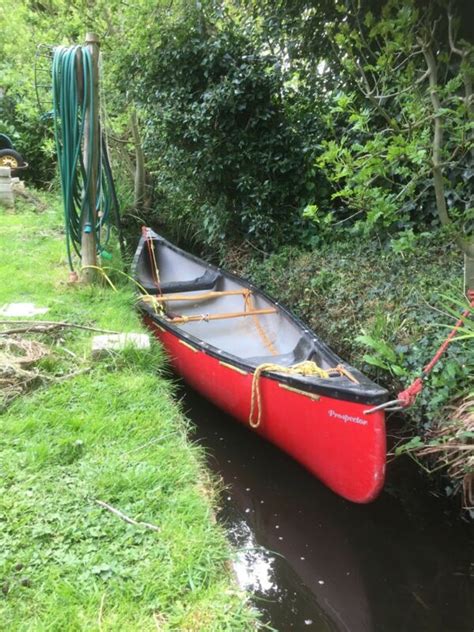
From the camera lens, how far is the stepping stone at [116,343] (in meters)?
3.19

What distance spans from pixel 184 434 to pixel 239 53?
4.47 m

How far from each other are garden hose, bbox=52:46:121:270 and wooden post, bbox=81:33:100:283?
0.01 metres

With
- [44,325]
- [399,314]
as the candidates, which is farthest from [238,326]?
[44,325]

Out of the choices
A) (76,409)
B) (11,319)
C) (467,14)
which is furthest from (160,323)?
(467,14)

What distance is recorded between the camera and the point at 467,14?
3527mm

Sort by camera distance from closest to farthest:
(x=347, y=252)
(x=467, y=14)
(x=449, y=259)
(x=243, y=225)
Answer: (x=467, y=14), (x=449, y=259), (x=347, y=252), (x=243, y=225)

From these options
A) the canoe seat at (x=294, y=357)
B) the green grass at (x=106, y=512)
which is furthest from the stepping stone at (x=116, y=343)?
the canoe seat at (x=294, y=357)

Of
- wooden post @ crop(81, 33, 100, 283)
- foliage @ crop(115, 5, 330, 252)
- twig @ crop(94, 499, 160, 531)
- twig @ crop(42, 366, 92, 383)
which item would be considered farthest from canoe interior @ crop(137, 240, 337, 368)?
twig @ crop(94, 499, 160, 531)

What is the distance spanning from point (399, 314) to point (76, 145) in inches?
117

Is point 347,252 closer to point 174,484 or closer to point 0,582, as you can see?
point 174,484

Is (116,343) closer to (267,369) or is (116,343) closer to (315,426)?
(267,369)

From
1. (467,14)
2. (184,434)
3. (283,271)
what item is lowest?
(184,434)

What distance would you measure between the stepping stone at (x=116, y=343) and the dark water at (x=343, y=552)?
95 centimetres

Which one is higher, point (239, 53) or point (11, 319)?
point (239, 53)
